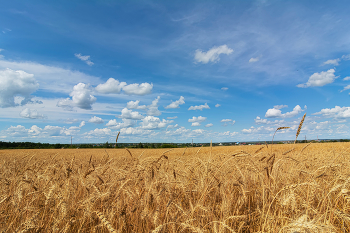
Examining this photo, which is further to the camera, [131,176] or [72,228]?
[131,176]

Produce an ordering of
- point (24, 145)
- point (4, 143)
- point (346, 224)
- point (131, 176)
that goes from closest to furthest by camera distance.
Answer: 1. point (346, 224)
2. point (131, 176)
3. point (4, 143)
4. point (24, 145)

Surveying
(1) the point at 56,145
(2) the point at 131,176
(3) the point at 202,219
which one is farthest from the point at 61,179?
(1) the point at 56,145

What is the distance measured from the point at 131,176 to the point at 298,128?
10.6 feet

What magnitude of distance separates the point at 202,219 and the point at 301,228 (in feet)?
3.86

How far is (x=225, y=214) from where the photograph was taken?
2.14 m

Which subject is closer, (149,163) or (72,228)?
(72,228)

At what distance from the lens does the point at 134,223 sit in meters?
2.21

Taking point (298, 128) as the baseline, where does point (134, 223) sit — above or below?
below

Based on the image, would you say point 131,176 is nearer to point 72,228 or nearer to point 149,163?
point 149,163

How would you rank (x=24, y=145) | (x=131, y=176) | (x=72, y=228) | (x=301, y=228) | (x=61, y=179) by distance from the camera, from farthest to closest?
(x=24, y=145) → (x=61, y=179) → (x=131, y=176) → (x=72, y=228) → (x=301, y=228)

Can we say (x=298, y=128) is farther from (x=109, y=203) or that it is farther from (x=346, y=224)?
(x=109, y=203)

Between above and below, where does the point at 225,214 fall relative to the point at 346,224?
above

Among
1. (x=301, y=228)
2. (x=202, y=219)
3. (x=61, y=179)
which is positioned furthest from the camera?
(x=61, y=179)

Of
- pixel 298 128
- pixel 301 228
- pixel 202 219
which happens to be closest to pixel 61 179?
pixel 202 219
